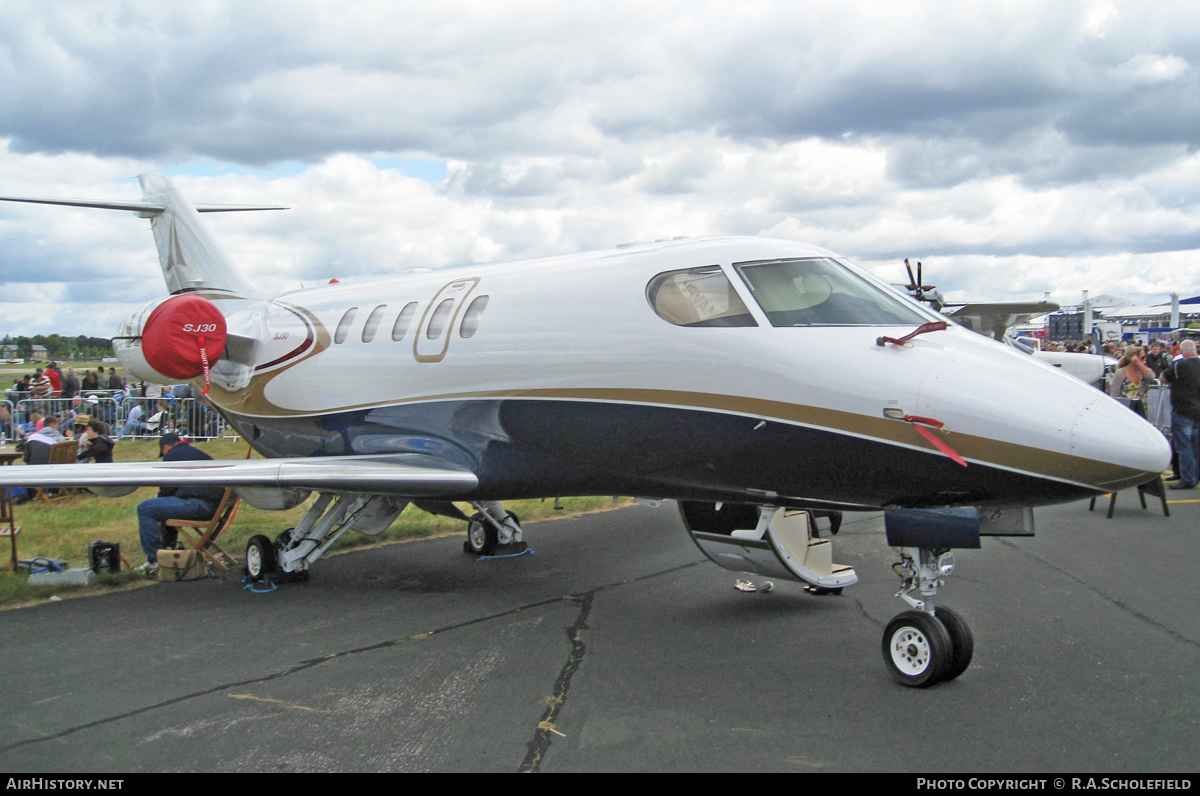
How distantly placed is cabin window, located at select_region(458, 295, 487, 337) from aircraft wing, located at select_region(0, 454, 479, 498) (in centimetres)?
118

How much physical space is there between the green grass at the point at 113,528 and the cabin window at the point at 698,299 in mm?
5964

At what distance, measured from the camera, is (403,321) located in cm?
880

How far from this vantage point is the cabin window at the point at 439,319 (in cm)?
822

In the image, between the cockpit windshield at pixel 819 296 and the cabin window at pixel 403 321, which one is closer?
the cockpit windshield at pixel 819 296

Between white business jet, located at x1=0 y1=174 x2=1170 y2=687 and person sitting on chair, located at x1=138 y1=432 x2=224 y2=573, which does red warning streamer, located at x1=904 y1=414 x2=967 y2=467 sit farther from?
person sitting on chair, located at x1=138 y1=432 x2=224 y2=573

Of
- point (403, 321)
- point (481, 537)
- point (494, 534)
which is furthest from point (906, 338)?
point (481, 537)

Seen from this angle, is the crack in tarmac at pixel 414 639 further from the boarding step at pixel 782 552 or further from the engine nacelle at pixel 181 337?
the engine nacelle at pixel 181 337

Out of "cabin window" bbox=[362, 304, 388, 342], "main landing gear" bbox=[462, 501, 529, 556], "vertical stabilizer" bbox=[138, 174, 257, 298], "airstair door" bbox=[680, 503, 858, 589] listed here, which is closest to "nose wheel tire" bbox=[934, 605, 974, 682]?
"airstair door" bbox=[680, 503, 858, 589]

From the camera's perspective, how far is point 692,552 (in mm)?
9977

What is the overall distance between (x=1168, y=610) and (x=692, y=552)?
4.52 metres

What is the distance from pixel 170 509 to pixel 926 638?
7.83 metres

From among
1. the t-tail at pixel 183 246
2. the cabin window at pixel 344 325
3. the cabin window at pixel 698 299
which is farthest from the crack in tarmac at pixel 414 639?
the t-tail at pixel 183 246

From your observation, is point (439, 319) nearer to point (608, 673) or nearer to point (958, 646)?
point (608, 673)

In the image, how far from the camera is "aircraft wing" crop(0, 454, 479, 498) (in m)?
7.65
